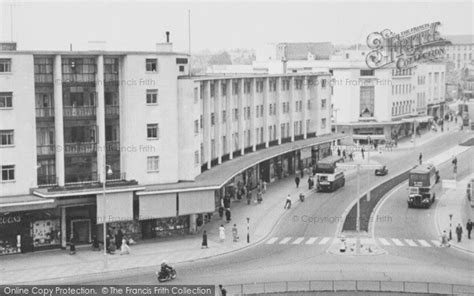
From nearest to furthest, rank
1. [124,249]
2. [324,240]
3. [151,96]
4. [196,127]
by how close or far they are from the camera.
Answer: [124,249]
[324,240]
[151,96]
[196,127]

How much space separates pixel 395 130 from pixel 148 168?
75778 mm

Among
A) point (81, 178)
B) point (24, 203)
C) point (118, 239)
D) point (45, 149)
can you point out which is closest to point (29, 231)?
point (24, 203)

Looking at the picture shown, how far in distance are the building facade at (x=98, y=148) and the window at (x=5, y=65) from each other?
7 cm

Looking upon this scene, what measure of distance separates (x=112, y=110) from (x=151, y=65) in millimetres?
4381

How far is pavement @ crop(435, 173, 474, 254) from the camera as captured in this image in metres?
60.9

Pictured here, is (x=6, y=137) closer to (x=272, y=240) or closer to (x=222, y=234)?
(x=222, y=234)

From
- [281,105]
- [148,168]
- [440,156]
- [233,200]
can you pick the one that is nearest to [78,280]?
[148,168]

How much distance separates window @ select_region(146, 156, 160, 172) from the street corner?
14.1 meters

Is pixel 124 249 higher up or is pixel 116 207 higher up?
pixel 116 207

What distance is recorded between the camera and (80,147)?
6044 cm

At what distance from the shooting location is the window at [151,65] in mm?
62281

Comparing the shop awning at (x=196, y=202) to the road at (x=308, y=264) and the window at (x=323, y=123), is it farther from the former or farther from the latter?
the window at (x=323, y=123)

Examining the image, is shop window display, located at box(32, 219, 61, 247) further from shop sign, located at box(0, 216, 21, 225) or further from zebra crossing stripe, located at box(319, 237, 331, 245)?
zebra crossing stripe, located at box(319, 237, 331, 245)

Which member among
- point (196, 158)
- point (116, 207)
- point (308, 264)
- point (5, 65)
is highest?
point (5, 65)
